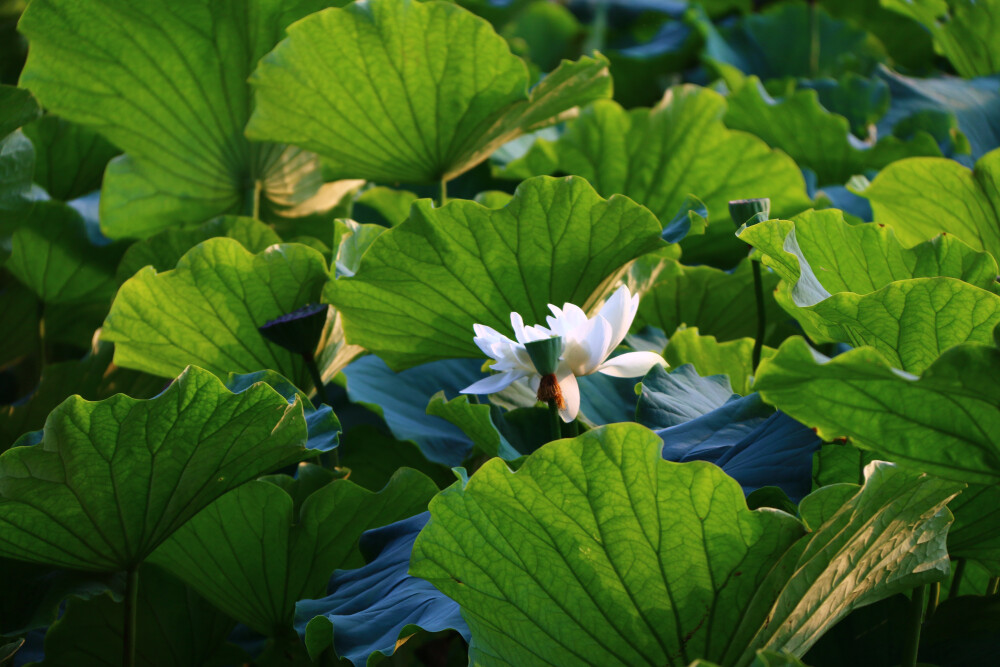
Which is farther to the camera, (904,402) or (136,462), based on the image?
(136,462)

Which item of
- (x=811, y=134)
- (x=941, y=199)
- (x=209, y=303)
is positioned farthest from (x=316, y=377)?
(x=811, y=134)

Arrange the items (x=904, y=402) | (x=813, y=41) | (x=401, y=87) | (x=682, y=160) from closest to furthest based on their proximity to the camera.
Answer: (x=904, y=402), (x=401, y=87), (x=682, y=160), (x=813, y=41)

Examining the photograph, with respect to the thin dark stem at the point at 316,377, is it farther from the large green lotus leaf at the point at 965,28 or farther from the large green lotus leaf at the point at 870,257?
the large green lotus leaf at the point at 965,28

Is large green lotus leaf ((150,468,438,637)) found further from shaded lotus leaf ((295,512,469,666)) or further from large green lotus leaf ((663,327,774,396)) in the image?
large green lotus leaf ((663,327,774,396))

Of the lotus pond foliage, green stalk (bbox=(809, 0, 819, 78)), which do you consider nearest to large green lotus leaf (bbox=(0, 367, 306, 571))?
the lotus pond foliage

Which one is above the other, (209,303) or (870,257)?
(870,257)

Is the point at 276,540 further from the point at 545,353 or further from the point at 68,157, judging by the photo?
the point at 68,157

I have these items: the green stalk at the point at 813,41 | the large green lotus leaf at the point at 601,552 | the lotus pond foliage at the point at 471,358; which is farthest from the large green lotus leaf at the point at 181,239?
the green stalk at the point at 813,41
